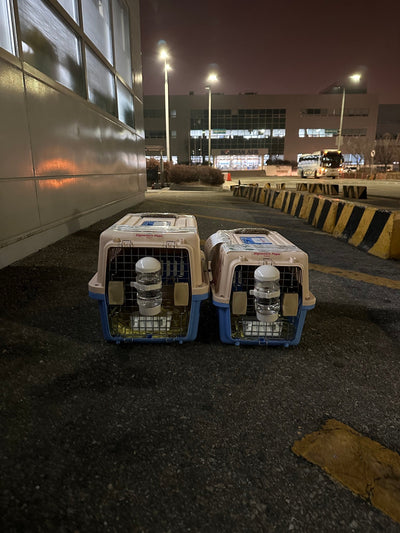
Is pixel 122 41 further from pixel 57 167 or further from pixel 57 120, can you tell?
pixel 57 167

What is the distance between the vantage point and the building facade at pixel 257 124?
218ft

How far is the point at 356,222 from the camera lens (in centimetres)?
591

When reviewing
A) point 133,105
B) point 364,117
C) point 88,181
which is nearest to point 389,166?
point 364,117

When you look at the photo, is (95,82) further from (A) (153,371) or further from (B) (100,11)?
(A) (153,371)

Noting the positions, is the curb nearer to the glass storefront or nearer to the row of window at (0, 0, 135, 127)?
the row of window at (0, 0, 135, 127)

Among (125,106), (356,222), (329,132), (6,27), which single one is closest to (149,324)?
(6,27)

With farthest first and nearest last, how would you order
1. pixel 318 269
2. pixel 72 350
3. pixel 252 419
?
pixel 318 269
pixel 72 350
pixel 252 419

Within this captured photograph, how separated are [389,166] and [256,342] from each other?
261ft

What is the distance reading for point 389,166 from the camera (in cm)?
6912

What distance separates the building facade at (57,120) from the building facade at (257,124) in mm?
59731

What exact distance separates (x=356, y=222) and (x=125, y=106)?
27.4 feet

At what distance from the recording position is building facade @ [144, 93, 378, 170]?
6644cm

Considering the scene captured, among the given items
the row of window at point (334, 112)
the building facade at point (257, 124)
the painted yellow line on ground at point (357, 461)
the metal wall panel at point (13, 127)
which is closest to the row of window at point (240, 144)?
the building facade at point (257, 124)

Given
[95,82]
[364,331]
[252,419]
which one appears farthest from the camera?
[95,82]
